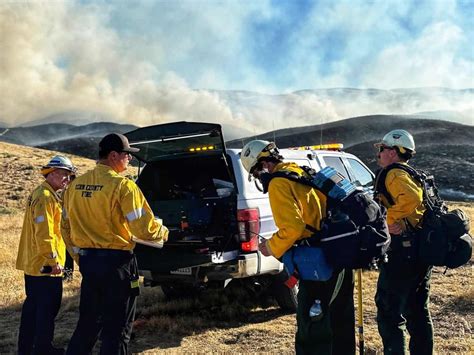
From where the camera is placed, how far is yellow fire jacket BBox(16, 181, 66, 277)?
13.0 ft

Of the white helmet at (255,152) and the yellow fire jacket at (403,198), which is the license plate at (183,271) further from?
the yellow fire jacket at (403,198)

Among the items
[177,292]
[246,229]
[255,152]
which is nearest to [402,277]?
[255,152]

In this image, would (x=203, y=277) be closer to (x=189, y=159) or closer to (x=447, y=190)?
(x=189, y=159)

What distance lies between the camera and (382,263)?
142 inches

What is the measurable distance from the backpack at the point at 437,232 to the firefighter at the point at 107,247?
196cm

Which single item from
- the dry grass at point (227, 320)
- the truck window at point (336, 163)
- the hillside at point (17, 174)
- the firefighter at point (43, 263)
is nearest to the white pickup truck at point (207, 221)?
the dry grass at point (227, 320)

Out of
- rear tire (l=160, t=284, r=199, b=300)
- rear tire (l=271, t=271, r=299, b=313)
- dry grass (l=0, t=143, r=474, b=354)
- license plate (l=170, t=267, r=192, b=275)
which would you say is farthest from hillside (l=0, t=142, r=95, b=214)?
rear tire (l=271, t=271, r=299, b=313)

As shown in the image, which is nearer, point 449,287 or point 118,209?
point 118,209

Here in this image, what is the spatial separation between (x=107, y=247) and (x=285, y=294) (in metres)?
2.88

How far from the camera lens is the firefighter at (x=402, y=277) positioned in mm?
3541

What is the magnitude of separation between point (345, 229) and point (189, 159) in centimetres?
326

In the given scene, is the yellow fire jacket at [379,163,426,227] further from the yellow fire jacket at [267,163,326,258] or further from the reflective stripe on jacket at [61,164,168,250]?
the reflective stripe on jacket at [61,164,168,250]

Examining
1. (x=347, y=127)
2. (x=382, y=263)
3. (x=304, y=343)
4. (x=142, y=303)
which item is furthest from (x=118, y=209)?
(x=347, y=127)

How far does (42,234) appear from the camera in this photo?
398 centimetres
